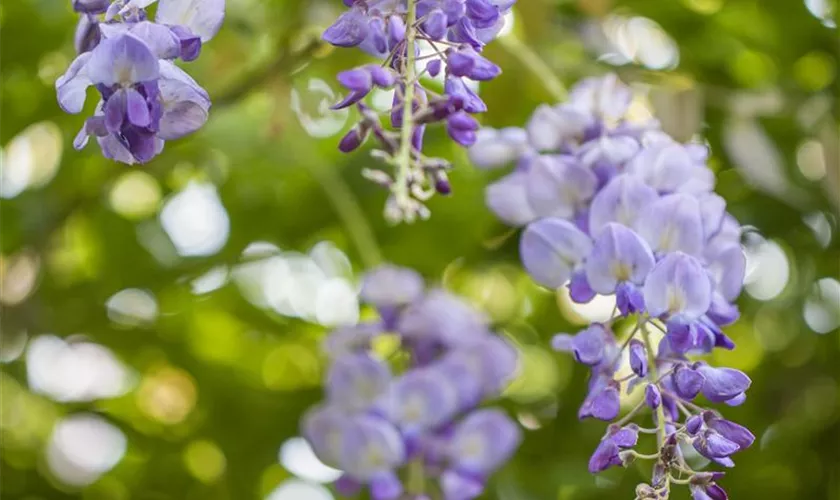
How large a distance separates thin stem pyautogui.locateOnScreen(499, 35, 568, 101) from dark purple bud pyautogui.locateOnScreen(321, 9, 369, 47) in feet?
1.02

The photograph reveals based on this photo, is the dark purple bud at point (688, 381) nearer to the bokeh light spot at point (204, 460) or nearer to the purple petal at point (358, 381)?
the purple petal at point (358, 381)

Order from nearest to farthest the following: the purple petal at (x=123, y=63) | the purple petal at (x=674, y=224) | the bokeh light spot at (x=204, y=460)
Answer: the purple petal at (x=123, y=63) < the purple petal at (x=674, y=224) < the bokeh light spot at (x=204, y=460)

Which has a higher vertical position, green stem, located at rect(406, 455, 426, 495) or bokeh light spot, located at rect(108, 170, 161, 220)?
green stem, located at rect(406, 455, 426, 495)

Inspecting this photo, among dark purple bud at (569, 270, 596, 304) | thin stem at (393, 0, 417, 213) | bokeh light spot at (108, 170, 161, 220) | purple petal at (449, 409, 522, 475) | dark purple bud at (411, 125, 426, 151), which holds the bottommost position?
bokeh light spot at (108, 170, 161, 220)

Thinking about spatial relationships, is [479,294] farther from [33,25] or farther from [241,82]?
[33,25]

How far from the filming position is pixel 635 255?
0.47m

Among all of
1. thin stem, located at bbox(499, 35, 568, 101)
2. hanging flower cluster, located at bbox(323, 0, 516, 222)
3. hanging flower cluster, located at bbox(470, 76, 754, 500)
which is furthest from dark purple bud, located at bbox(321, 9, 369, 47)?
thin stem, located at bbox(499, 35, 568, 101)

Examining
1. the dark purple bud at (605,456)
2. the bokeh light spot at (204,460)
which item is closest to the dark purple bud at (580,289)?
the dark purple bud at (605,456)

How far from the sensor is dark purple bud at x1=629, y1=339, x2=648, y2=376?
0.43m

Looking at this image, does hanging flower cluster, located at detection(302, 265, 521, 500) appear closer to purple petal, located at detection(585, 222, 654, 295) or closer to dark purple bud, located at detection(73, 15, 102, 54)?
purple petal, located at detection(585, 222, 654, 295)

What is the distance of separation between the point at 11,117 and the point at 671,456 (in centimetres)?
72

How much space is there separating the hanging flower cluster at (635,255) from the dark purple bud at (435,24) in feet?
0.43

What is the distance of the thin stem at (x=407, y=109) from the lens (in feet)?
1.35

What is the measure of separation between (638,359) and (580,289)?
0.08 m
